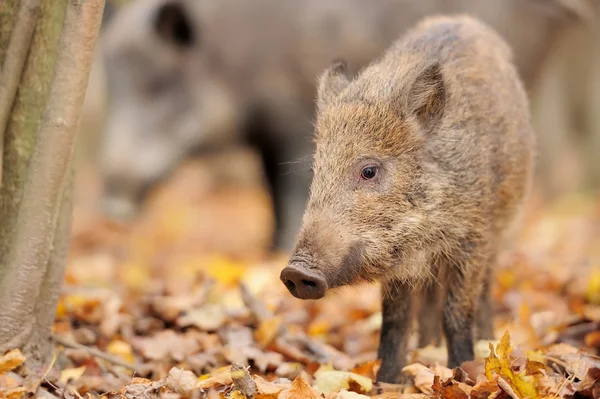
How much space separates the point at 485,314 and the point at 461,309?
2.39ft

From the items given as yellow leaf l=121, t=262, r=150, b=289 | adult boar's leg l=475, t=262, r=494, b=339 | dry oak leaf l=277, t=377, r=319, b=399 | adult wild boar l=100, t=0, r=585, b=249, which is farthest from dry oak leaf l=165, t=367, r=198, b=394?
adult wild boar l=100, t=0, r=585, b=249

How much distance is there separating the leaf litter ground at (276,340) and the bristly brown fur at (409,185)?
24cm

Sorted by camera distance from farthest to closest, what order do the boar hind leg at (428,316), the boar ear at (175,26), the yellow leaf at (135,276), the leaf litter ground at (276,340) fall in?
the boar ear at (175,26)
the yellow leaf at (135,276)
the boar hind leg at (428,316)
the leaf litter ground at (276,340)

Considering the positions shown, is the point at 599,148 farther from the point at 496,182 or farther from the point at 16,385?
the point at 16,385

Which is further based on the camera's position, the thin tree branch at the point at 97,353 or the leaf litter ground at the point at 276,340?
the thin tree branch at the point at 97,353

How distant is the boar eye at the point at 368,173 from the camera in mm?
3934

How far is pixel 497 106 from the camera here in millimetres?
4414

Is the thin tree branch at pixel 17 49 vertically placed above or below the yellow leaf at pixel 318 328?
above

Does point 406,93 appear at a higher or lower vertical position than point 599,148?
lower

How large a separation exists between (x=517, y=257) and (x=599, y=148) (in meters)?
6.77

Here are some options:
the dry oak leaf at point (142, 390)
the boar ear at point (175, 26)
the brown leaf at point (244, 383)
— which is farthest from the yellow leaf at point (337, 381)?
the boar ear at point (175, 26)

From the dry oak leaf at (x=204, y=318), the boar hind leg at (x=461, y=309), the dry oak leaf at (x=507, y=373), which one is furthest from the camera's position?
the dry oak leaf at (x=204, y=318)

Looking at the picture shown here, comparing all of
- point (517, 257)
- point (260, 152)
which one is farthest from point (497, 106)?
point (260, 152)

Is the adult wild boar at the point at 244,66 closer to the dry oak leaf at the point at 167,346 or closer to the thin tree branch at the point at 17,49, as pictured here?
the dry oak leaf at the point at 167,346
